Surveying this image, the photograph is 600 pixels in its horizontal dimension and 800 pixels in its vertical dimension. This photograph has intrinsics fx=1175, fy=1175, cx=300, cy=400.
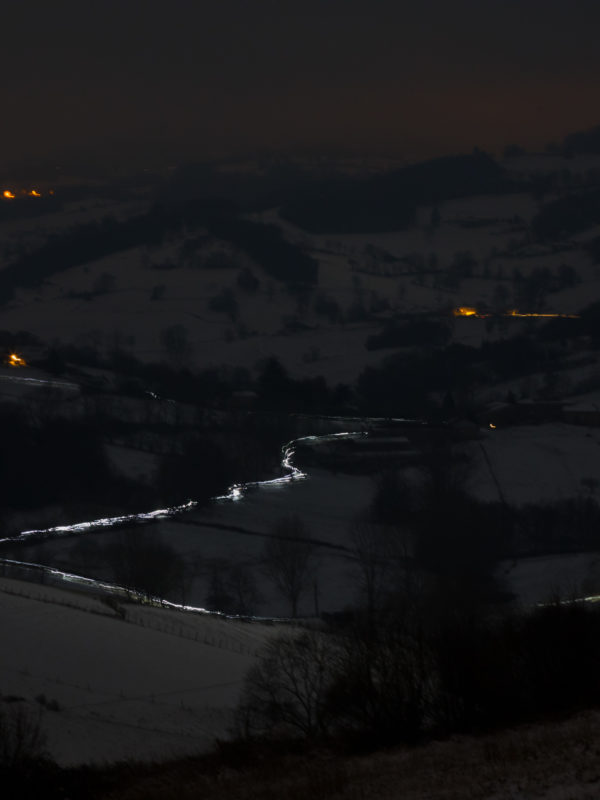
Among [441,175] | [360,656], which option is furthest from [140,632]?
[441,175]

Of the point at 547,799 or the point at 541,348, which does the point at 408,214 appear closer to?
the point at 541,348

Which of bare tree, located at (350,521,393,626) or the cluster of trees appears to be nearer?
the cluster of trees

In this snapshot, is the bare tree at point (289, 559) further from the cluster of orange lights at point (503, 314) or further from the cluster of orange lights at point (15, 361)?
the cluster of orange lights at point (503, 314)

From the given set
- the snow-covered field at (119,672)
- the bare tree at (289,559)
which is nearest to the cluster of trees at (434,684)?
the snow-covered field at (119,672)

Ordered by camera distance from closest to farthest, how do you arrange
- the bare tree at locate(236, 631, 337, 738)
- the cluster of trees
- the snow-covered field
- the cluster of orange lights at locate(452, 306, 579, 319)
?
the cluster of trees, the bare tree at locate(236, 631, 337, 738), the snow-covered field, the cluster of orange lights at locate(452, 306, 579, 319)

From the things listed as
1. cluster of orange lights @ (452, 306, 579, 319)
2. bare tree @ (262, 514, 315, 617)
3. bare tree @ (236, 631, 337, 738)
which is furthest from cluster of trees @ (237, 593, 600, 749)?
cluster of orange lights @ (452, 306, 579, 319)

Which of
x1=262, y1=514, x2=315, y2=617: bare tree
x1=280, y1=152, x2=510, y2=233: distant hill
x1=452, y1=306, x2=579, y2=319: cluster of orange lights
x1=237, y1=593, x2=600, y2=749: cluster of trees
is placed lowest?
x1=237, y1=593, x2=600, y2=749: cluster of trees

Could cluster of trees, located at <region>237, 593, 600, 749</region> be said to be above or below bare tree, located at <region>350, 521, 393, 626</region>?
below

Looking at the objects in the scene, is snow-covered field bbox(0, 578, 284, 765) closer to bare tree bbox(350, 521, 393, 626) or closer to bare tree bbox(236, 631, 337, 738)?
bare tree bbox(236, 631, 337, 738)

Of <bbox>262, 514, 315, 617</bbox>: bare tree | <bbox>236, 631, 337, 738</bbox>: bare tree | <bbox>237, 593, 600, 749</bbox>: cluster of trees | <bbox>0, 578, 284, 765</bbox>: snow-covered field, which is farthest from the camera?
<bbox>262, 514, 315, 617</bbox>: bare tree
